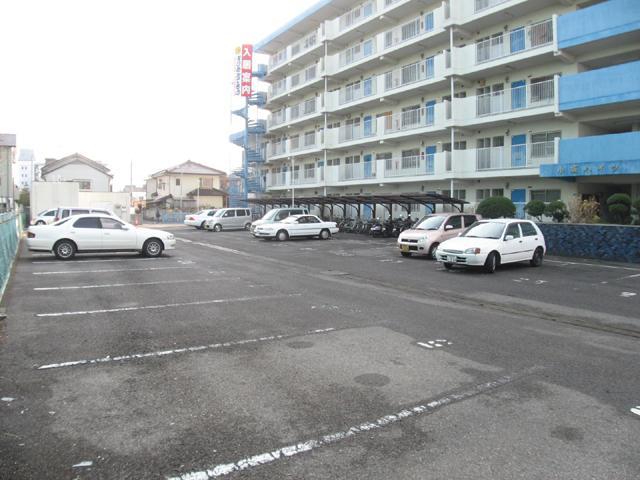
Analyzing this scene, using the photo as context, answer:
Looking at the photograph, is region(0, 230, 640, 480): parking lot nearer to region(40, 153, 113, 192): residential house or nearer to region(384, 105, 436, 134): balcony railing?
region(384, 105, 436, 134): balcony railing

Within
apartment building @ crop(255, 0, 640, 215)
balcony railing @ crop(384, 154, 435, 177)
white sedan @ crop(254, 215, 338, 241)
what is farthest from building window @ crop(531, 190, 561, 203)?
white sedan @ crop(254, 215, 338, 241)

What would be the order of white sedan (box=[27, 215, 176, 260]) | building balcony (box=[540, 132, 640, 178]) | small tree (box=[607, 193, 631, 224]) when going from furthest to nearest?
building balcony (box=[540, 132, 640, 178]) < small tree (box=[607, 193, 631, 224]) < white sedan (box=[27, 215, 176, 260])

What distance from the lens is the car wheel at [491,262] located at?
559 inches

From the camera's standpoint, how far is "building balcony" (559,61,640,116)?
20812 mm

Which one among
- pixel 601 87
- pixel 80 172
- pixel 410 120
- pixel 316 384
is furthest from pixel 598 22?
pixel 80 172

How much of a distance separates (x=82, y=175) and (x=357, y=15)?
4137 cm

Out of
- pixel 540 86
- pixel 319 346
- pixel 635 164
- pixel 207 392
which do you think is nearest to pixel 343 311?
pixel 319 346

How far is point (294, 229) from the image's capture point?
27.4 metres

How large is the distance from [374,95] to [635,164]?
62.0 feet

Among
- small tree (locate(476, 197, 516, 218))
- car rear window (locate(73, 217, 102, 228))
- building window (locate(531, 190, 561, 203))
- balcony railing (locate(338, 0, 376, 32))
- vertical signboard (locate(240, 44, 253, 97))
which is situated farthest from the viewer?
vertical signboard (locate(240, 44, 253, 97))

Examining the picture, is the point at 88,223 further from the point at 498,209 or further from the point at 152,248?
the point at 498,209

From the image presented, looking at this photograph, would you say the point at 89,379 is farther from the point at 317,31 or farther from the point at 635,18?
the point at 317,31

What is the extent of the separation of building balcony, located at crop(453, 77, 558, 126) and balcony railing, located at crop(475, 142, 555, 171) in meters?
1.51

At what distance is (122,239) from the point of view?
683 inches
